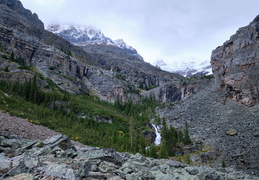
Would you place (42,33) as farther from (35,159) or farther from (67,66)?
(35,159)

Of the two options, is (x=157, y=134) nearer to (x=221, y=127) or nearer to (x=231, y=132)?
(x=221, y=127)

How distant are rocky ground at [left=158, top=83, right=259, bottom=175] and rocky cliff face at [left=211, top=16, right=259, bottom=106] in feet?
16.1

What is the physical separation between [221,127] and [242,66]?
36.7 m

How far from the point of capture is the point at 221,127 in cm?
6594

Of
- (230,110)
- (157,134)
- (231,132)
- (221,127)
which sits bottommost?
(157,134)

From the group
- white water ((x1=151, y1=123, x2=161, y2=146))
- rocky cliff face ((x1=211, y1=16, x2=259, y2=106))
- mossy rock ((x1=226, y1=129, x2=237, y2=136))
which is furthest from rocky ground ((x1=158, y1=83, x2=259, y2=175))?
white water ((x1=151, y1=123, x2=161, y2=146))

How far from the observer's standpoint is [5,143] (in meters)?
16.0

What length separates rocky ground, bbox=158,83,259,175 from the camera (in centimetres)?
4620

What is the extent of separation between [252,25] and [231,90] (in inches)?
1376

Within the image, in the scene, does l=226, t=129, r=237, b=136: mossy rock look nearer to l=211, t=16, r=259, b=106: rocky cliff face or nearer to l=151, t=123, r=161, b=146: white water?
l=211, t=16, r=259, b=106: rocky cliff face

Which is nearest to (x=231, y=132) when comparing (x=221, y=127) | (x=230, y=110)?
(x=221, y=127)

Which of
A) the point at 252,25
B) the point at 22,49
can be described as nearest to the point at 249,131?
the point at 252,25

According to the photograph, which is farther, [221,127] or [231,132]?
[221,127]

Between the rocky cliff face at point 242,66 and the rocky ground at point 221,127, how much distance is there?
193 inches
